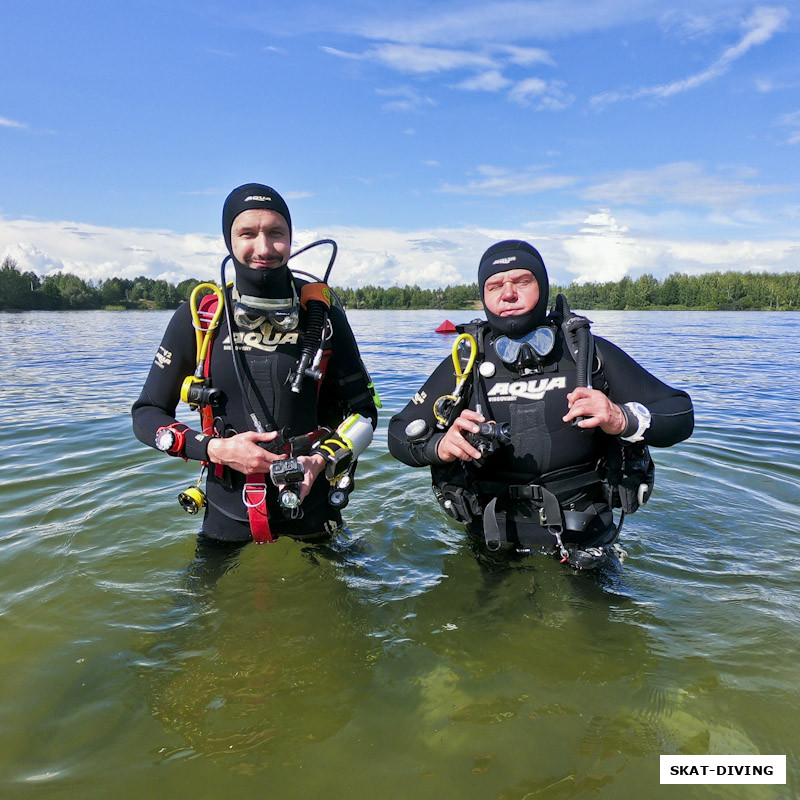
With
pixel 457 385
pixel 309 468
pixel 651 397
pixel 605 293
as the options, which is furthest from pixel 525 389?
pixel 605 293

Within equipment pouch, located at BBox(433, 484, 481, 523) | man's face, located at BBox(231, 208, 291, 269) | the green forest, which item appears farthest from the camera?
the green forest

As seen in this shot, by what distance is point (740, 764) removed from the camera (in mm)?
2256

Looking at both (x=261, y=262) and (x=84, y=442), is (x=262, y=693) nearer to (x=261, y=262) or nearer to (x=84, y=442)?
(x=261, y=262)

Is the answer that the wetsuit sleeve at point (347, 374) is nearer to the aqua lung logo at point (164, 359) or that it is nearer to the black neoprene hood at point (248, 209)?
the black neoprene hood at point (248, 209)

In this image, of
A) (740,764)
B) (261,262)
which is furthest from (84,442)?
(740,764)

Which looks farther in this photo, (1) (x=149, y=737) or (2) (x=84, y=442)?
(2) (x=84, y=442)

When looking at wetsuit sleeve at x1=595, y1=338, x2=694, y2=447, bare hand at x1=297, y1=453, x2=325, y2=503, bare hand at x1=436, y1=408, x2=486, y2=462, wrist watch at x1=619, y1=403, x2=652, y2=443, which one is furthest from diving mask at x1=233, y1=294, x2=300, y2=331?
wrist watch at x1=619, y1=403, x2=652, y2=443

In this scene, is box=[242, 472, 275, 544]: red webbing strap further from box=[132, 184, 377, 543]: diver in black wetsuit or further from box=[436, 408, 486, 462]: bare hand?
box=[436, 408, 486, 462]: bare hand

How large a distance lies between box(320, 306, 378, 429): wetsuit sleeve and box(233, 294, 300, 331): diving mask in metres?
0.26

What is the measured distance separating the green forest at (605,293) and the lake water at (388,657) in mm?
90848

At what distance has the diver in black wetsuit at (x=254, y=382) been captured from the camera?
3.04 meters

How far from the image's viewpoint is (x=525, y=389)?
3262 mm

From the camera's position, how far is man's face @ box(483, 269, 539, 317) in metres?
3.19

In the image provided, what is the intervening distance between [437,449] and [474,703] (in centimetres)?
124
